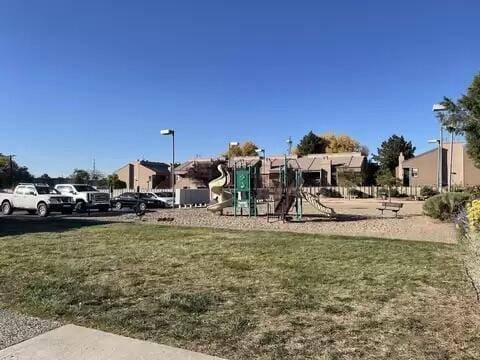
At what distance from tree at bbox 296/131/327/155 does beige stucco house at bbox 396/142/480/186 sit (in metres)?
30.1

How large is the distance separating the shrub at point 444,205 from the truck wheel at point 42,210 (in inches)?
767

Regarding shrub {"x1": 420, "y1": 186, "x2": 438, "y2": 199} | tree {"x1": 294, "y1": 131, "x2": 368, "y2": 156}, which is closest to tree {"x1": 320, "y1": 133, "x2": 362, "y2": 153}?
tree {"x1": 294, "y1": 131, "x2": 368, "y2": 156}

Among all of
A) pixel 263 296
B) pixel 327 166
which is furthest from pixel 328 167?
pixel 263 296

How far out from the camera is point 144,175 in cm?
8831

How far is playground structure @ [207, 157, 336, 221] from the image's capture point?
20578mm

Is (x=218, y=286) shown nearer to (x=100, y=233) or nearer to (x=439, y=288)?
(x=439, y=288)

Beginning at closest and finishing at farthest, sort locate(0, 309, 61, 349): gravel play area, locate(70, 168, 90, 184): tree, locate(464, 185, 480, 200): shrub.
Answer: locate(0, 309, 61, 349): gravel play area
locate(464, 185, 480, 200): shrub
locate(70, 168, 90, 184): tree

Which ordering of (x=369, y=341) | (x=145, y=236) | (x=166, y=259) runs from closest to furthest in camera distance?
(x=369, y=341), (x=166, y=259), (x=145, y=236)

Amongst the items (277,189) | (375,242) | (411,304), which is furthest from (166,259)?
(277,189)

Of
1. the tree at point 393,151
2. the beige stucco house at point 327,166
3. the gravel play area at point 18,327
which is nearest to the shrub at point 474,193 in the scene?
the gravel play area at point 18,327

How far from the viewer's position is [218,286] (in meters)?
7.01

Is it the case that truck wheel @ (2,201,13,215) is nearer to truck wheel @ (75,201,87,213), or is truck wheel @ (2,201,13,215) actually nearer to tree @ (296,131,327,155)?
truck wheel @ (75,201,87,213)

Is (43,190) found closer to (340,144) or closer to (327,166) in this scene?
(327,166)

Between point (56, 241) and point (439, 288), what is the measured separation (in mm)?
9611
